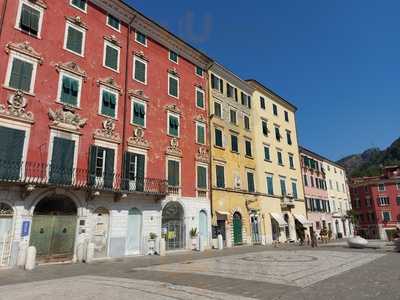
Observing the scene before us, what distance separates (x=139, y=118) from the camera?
22.5 metres

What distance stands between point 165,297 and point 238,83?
95.9ft

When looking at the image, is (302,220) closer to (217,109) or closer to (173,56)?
(217,109)

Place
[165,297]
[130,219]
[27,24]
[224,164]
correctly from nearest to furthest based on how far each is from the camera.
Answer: [165,297]
[27,24]
[130,219]
[224,164]

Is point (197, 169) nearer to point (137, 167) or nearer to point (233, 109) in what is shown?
point (137, 167)

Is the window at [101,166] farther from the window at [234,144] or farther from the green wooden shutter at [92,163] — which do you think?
the window at [234,144]

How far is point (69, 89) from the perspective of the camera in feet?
61.4

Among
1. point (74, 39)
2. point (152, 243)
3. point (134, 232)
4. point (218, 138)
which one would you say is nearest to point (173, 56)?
point (218, 138)

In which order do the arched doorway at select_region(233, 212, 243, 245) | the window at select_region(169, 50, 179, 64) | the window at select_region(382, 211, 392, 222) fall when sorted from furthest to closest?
the window at select_region(382, 211, 392, 222) < the arched doorway at select_region(233, 212, 243, 245) < the window at select_region(169, 50, 179, 64)

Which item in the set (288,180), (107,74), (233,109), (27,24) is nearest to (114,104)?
(107,74)

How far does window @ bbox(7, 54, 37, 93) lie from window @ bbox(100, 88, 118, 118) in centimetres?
435

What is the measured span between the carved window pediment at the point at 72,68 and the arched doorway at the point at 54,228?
7.76 metres

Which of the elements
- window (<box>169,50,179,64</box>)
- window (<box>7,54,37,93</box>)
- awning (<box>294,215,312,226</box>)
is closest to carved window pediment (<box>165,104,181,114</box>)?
window (<box>169,50,179,64</box>)

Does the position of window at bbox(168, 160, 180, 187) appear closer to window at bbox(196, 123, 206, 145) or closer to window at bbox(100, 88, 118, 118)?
window at bbox(196, 123, 206, 145)

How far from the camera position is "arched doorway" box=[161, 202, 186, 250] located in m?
22.9
